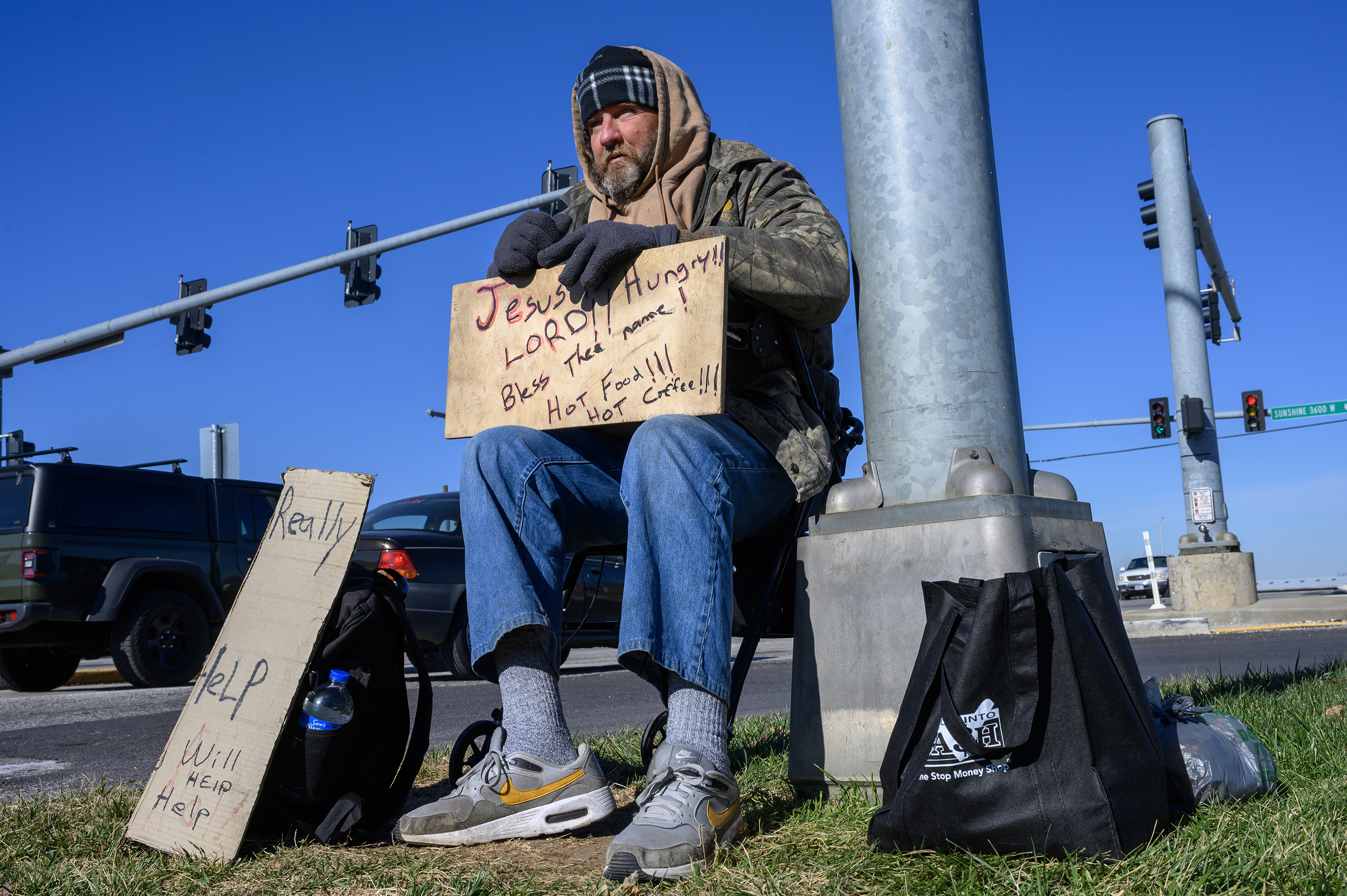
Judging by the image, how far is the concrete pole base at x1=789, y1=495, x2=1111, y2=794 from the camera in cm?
238

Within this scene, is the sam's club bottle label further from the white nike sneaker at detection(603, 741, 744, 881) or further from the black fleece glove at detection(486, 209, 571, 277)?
the black fleece glove at detection(486, 209, 571, 277)

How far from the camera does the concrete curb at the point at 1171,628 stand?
13084 millimetres

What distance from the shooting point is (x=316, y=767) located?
234cm

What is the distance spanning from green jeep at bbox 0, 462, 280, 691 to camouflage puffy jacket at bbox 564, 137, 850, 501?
324 inches

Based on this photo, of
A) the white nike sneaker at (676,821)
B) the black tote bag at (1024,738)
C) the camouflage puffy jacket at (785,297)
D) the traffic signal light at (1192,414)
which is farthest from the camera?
the traffic signal light at (1192,414)

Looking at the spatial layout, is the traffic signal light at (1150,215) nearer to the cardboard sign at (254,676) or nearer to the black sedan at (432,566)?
the black sedan at (432,566)

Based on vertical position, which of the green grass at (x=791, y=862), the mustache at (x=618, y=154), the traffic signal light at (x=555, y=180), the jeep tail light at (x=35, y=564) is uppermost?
the traffic signal light at (x=555, y=180)

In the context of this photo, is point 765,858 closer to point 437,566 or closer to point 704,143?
point 704,143

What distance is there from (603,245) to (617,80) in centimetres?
77

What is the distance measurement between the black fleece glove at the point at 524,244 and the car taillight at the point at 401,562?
599 centimetres

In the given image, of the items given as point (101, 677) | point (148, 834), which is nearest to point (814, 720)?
point (148, 834)

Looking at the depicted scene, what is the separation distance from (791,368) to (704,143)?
74 cm

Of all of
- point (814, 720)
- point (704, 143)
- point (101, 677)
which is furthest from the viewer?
point (101, 677)

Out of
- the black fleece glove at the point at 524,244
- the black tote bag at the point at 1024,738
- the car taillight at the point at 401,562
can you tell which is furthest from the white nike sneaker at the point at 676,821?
the car taillight at the point at 401,562
